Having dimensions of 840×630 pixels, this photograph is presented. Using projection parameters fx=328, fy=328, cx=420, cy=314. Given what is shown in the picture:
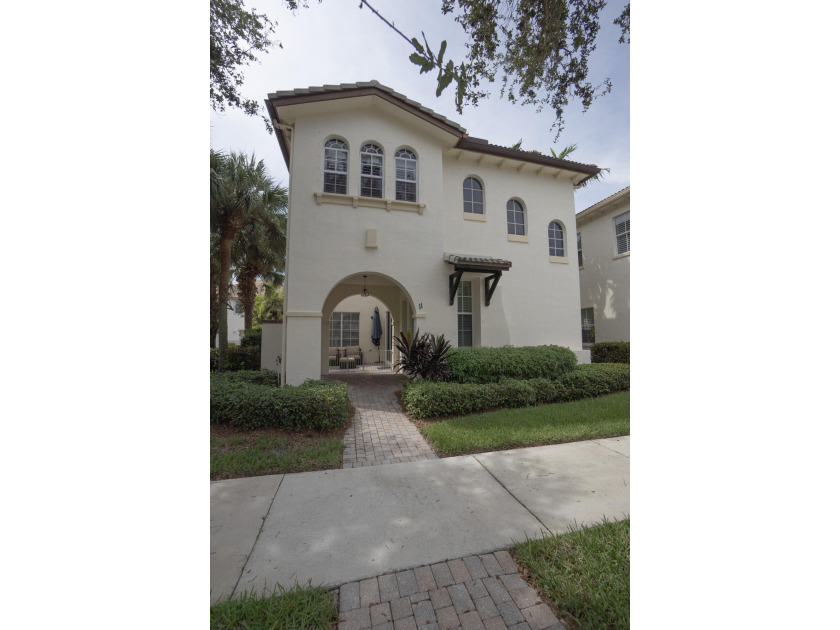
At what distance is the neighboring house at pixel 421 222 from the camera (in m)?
8.45

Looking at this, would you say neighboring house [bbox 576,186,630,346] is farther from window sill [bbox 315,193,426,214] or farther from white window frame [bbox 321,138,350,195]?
white window frame [bbox 321,138,350,195]

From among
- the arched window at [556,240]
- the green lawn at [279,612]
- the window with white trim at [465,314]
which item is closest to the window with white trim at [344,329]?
the window with white trim at [465,314]

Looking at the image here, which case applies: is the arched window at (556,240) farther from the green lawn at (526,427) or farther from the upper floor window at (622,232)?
the green lawn at (526,427)

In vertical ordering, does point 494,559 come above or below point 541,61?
below

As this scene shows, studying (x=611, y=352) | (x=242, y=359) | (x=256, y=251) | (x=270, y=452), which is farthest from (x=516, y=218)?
(x=242, y=359)

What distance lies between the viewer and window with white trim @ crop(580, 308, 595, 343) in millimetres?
14755

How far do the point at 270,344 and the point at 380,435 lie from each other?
6.21 metres
